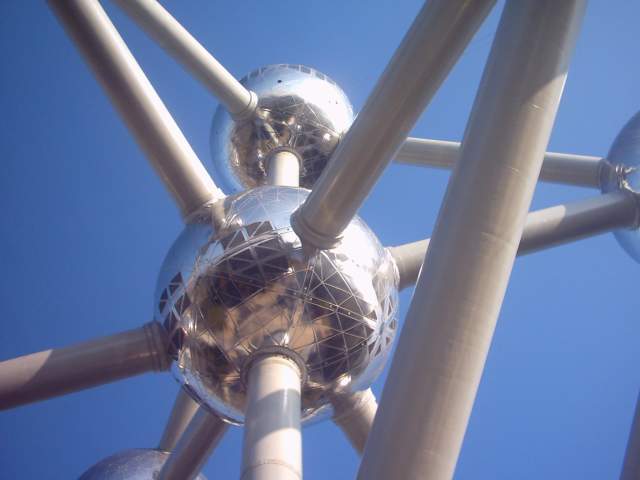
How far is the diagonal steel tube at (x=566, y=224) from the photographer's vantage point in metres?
4.71

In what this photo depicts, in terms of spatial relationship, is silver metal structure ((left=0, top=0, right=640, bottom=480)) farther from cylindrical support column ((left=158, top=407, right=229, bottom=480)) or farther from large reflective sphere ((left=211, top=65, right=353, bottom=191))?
large reflective sphere ((left=211, top=65, right=353, bottom=191))

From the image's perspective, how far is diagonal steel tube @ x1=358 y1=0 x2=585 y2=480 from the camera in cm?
246

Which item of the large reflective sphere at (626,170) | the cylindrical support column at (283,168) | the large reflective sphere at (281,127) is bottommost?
the large reflective sphere at (626,170)

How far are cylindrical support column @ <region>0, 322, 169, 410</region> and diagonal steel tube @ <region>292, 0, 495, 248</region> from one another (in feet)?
4.73

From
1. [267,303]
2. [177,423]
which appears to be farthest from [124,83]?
[177,423]

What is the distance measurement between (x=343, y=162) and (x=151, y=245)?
9.46m

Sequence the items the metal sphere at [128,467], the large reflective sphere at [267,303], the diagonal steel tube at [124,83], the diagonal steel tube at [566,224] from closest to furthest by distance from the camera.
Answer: the large reflective sphere at [267,303] < the diagonal steel tube at [124,83] < the diagonal steel tube at [566,224] < the metal sphere at [128,467]

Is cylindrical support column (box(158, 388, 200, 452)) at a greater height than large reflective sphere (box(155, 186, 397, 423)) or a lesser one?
greater

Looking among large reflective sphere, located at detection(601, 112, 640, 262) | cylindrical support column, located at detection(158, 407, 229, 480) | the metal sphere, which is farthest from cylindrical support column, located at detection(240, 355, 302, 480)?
the metal sphere

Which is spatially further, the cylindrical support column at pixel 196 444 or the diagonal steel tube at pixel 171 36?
the diagonal steel tube at pixel 171 36

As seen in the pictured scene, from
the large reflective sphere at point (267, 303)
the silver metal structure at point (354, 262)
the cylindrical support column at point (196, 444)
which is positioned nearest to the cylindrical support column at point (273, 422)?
the silver metal structure at point (354, 262)

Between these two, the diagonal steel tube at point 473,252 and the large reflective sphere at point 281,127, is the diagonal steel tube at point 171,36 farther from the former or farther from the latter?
the diagonal steel tube at point 473,252

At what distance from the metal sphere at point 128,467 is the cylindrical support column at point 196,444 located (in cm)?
89

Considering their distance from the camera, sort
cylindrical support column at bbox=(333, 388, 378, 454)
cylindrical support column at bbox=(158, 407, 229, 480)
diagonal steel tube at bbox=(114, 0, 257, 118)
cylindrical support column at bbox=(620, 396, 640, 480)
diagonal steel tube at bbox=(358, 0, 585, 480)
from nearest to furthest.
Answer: diagonal steel tube at bbox=(358, 0, 585, 480)
cylindrical support column at bbox=(620, 396, 640, 480)
cylindrical support column at bbox=(333, 388, 378, 454)
cylindrical support column at bbox=(158, 407, 229, 480)
diagonal steel tube at bbox=(114, 0, 257, 118)
